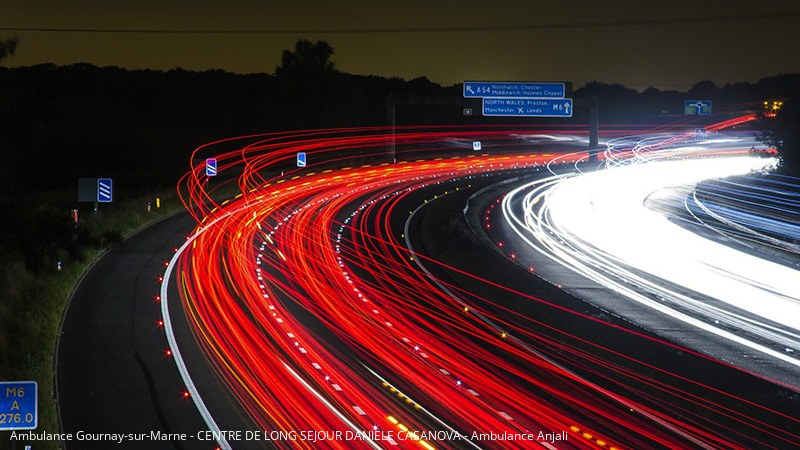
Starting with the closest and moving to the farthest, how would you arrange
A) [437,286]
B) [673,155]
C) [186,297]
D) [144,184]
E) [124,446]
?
1. [124,446]
2. [186,297]
3. [437,286]
4. [144,184]
5. [673,155]

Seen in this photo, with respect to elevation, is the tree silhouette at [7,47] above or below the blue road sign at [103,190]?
above

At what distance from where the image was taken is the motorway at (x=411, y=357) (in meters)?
15.1

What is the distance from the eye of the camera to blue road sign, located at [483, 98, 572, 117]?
65750 millimetres

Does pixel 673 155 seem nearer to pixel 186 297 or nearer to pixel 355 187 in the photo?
pixel 355 187

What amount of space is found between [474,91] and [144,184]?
24.7m

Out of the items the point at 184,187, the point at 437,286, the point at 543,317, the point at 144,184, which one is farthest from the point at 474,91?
the point at 543,317

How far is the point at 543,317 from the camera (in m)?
24.5

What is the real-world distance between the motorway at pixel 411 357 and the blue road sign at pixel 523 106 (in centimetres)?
2432

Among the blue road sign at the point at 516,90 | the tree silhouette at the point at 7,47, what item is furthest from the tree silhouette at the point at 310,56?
the tree silhouette at the point at 7,47

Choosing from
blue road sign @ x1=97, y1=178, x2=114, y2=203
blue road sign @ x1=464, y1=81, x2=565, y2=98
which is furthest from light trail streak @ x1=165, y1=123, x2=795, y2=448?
blue road sign @ x1=464, y1=81, x2=565, y2=98

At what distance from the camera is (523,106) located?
217 ft

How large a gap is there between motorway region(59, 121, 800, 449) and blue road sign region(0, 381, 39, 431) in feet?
13.4

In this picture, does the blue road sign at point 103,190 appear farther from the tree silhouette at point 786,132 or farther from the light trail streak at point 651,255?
the tree silhouette at point 786,132

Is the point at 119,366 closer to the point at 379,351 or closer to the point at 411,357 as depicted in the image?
the point at 379,351
